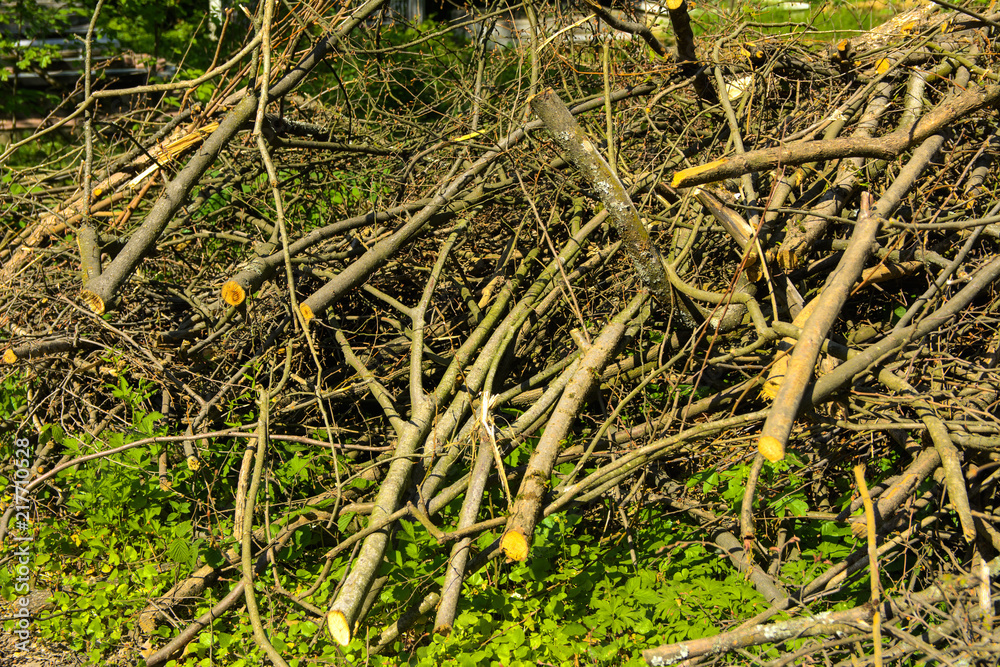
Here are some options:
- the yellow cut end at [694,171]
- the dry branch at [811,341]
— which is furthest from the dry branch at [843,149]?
the dry branch at [811,341]

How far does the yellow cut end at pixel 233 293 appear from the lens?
8.77 ft

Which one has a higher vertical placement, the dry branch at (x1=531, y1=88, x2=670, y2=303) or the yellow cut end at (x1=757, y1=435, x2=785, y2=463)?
the dry branch at (x1=531, y1=88, x2=670, y2=303)

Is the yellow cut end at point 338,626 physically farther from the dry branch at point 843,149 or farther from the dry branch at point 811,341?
the dry branch at point 843,149

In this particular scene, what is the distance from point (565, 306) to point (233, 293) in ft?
5.62

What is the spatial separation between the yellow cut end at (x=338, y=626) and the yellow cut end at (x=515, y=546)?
57 cm

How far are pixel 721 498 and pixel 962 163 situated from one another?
2275 millimetres

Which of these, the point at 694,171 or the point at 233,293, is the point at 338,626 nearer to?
the point at 233,293

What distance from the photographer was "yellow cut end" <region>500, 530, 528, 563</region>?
2188mm

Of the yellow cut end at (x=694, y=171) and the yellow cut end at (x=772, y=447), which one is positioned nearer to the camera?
the yellow cut end at (x=772, y=447)

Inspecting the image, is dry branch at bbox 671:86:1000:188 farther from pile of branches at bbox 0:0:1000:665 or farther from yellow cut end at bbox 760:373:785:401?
yellow cut end at bbox 760:373:785:401

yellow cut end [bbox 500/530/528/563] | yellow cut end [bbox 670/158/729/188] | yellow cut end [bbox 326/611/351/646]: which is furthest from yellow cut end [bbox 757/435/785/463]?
yellow cut end [bbox 326/611/351/646]

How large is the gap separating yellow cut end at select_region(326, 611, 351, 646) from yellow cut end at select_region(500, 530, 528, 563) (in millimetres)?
571

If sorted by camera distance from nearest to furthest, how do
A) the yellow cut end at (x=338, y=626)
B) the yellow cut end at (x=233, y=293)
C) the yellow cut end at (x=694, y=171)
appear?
the yellow cut end at (x=338, y=626)
the yellow cut end at (x=694, y=171)
the yellow cut end at (x=233, y=293)

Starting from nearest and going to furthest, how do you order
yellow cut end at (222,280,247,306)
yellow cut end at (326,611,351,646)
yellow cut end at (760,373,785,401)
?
yellow cut end at (326,611,351,646) → yellow cut end at (760,373,785,401) → yellow cut end at (222,280,247,306)
